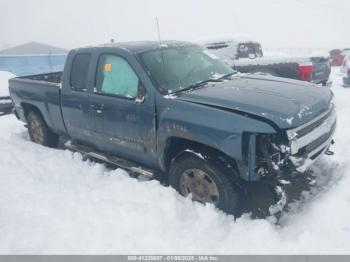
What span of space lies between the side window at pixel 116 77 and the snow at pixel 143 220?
1.14 meters

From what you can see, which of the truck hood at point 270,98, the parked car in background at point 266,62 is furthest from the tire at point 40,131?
the parked car in background at point 266,62

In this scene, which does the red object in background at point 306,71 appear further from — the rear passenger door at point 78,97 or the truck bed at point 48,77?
the truck bed at point 48,77

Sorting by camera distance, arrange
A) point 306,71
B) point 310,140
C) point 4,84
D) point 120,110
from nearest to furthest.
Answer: point 310,140
point 120,110
point 306,71
point 4,84

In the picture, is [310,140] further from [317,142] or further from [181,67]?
[181,67]

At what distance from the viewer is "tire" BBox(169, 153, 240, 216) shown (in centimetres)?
360

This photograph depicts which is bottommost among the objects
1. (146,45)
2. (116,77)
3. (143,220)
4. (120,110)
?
(143,220)

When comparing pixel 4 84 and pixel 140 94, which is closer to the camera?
pixel 140 94

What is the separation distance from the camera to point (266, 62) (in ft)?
28.9

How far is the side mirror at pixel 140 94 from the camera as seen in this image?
4.05 meters

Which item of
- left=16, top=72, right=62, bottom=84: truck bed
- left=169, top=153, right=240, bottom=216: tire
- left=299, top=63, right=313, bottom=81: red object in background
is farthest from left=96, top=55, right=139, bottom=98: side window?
left=299, top=63, right=313, bottom=81: red object in background

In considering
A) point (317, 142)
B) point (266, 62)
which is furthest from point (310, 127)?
point (266, 62)

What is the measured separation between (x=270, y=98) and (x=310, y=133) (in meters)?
0.55

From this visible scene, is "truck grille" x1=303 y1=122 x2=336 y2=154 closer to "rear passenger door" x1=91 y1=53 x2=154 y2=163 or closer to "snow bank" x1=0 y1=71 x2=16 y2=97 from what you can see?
"rear passenger door" x1=91 y1=53 x2=154 y2=163

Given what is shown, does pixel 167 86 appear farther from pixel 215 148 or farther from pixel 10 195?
pixel 10 195
